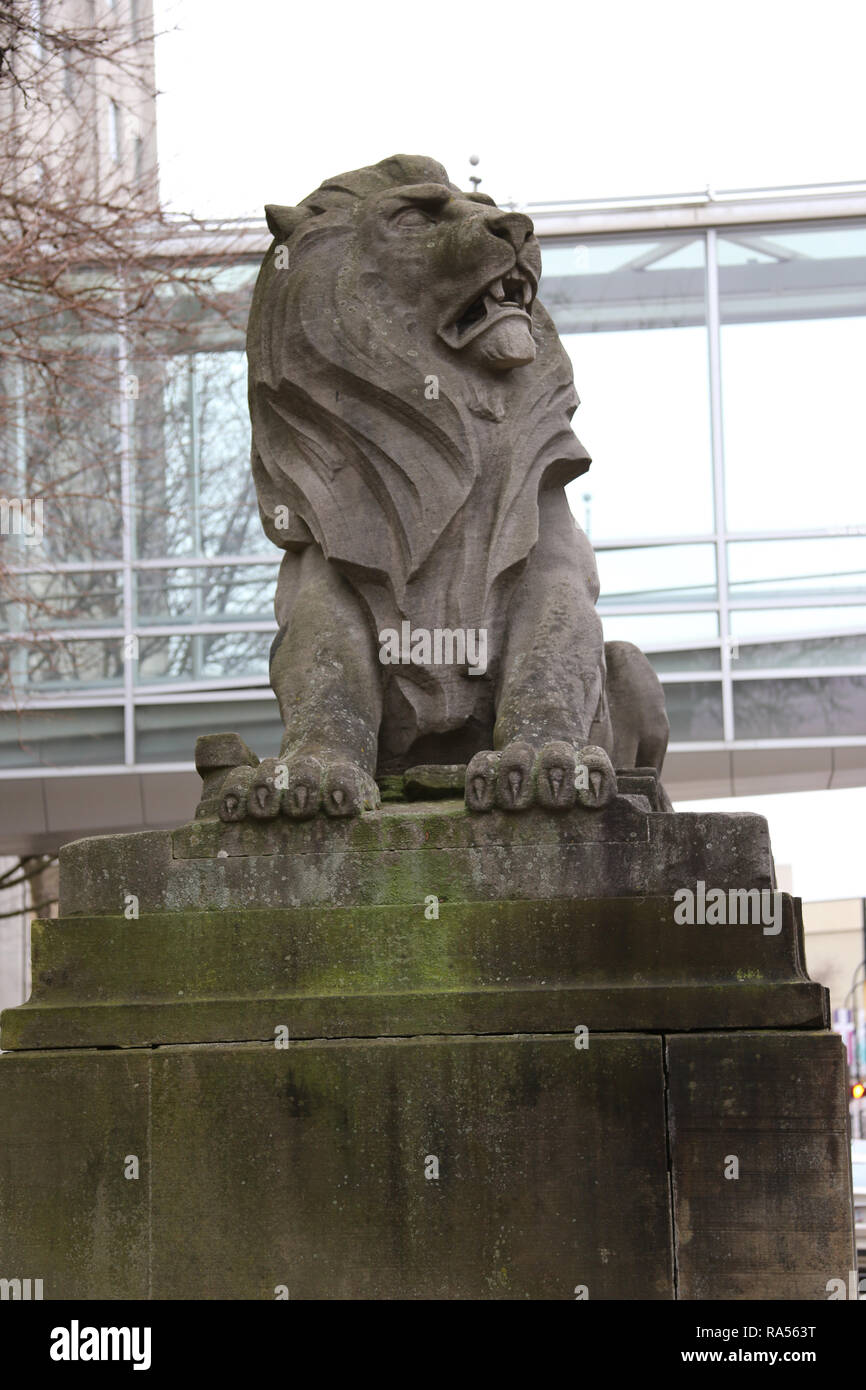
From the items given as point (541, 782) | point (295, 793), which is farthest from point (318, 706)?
point (541, 782)

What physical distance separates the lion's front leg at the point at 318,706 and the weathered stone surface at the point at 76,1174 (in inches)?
29.8

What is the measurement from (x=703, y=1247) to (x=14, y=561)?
13.9 meters

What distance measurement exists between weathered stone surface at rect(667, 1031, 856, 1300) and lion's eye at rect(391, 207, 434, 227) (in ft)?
8.49

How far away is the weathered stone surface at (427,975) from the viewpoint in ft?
16.5

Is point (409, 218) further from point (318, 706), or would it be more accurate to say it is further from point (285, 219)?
point (318, 706)

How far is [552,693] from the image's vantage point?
561 cm

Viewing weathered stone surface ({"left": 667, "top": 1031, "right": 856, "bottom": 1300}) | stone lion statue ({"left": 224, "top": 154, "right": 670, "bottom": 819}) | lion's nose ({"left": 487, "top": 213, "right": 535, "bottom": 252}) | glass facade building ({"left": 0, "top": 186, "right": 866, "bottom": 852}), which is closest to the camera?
weathered stone surface ({"left": 667, "top": 1031, "right": 856, "bottom": 1300})

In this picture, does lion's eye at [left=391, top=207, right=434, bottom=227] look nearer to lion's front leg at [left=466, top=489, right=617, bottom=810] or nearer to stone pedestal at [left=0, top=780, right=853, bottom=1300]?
lion's front leg at [left=466, top=489, right=617, bottom=810]

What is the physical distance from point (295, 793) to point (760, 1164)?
4.90 ft

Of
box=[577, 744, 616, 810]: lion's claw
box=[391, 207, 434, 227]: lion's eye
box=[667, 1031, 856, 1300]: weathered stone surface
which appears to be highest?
box=[391, 207, 434, 227]: lion's eye

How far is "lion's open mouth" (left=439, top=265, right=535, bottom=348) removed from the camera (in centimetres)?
593

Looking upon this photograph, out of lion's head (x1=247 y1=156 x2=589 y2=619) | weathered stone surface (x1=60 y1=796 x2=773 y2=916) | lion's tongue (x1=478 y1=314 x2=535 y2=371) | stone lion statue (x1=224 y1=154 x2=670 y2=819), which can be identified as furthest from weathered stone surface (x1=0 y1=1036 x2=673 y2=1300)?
lion's tongue (x1=478 y1=314 x2=535 y2=371)

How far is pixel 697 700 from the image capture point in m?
17.6

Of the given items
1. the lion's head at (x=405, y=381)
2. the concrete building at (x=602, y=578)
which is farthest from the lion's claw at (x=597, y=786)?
the concrete building at (x=602, y=578)
